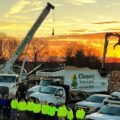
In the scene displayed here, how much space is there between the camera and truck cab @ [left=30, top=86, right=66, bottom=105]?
32844mm

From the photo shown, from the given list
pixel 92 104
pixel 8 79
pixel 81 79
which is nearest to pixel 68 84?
pixel 81 79

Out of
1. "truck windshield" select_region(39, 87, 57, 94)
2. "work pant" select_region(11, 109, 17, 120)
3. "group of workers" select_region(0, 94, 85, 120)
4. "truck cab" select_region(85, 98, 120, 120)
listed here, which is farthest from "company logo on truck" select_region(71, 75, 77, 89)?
"truck cab" select_region(85, 98, 120, 120)

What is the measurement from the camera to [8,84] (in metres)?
38.2

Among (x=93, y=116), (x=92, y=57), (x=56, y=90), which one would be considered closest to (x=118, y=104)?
(x=93, y=116)

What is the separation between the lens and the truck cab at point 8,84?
37125 millimetres

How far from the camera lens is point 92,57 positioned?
13762cm

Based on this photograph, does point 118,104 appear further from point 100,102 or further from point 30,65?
point 30,65

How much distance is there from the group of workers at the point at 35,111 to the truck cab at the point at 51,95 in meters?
4.05

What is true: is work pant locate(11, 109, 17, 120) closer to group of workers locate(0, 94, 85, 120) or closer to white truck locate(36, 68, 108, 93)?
group of workers locate(0, 94, 85, 120)

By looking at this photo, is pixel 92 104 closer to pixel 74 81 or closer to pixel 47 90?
pixel 47 90

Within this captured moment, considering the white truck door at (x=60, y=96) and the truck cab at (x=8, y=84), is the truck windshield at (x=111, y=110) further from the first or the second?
the truck cab at (x=8, y=84)

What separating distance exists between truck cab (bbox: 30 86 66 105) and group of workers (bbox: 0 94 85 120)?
4047mm

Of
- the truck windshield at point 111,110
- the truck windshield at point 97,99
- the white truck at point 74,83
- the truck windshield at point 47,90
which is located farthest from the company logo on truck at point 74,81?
the truck windshield at point 111,110

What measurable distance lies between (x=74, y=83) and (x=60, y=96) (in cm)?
1009
